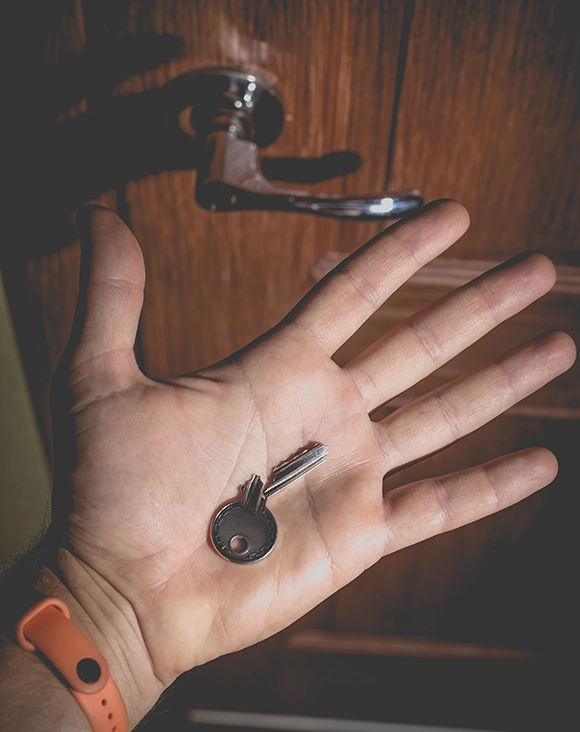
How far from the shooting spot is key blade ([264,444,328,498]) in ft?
2.19

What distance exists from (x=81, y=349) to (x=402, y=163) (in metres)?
0.44

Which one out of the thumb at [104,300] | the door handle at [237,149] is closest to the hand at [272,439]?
the thumb at [104,300]

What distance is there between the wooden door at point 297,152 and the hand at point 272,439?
0.23 ft

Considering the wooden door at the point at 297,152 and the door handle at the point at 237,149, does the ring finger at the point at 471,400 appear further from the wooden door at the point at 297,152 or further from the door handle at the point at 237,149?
the door handle at the point at 237,149

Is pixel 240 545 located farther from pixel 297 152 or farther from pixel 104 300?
pixel 297 152

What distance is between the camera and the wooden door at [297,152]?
0.57 m

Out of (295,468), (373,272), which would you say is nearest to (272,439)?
(295,468)

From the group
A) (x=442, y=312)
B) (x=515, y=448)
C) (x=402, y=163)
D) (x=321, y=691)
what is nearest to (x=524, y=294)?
(x=442, y=312)

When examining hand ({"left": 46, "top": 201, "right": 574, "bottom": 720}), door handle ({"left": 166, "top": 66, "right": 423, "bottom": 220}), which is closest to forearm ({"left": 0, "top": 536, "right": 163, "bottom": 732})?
hand ({"left": 46, "top": 201, "right": 574, "bottom": 720})

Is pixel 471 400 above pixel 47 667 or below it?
above

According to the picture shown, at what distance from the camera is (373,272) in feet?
2.23

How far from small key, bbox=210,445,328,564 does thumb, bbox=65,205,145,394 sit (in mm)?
200

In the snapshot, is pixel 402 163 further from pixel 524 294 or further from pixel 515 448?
pixel 515 448

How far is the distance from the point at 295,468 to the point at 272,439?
0.05 m
